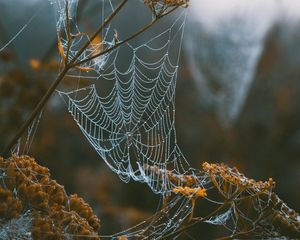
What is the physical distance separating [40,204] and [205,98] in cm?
975

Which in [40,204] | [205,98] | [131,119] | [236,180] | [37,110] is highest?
[205,98]

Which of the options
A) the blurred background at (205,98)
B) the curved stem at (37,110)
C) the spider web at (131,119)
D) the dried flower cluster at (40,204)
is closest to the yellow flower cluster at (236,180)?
the spider web at (131,119)

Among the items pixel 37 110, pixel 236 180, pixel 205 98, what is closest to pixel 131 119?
pixel 236 180

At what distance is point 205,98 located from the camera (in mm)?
12086

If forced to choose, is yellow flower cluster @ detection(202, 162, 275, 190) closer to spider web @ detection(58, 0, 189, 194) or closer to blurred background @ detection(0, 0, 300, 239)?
spider web @ detection(58, 0, 189, 194)

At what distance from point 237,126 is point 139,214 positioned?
13.8 ft

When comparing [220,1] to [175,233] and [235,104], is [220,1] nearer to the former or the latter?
[235,104]

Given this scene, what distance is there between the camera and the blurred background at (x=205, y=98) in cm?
608

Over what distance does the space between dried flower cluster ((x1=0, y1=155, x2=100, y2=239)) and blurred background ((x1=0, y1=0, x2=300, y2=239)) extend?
6.92ft

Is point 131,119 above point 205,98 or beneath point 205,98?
beneath

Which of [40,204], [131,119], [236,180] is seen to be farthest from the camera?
[131,119]

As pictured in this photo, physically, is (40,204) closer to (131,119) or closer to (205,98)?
(131,119)

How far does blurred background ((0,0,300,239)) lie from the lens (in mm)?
6084

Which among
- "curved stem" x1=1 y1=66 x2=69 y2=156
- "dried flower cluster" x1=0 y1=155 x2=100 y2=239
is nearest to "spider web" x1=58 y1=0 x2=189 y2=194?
"curved stem" x1=1 y1=66 x2=69 y2=156
